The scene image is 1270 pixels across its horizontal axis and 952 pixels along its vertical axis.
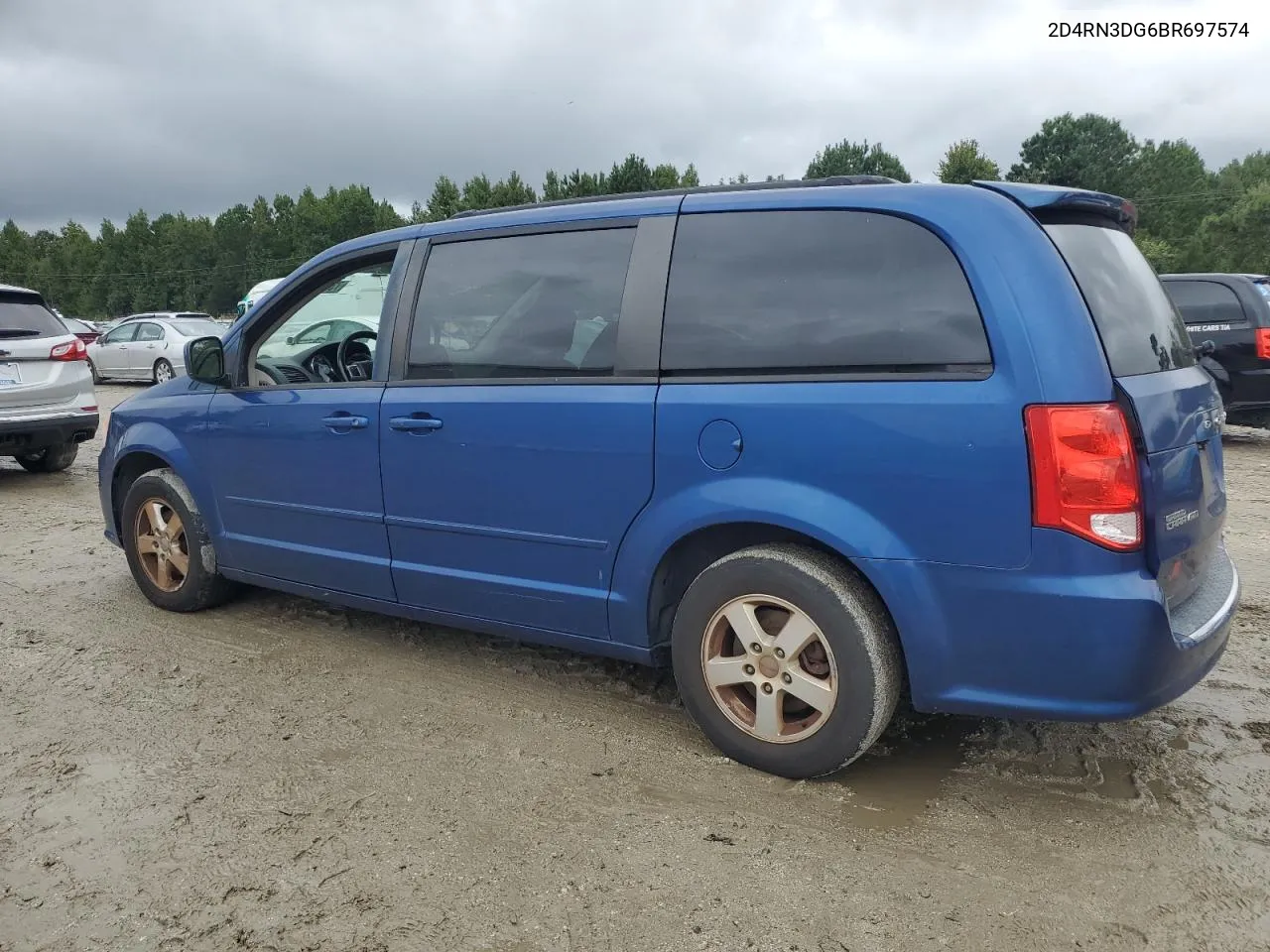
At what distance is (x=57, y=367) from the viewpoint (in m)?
8.73

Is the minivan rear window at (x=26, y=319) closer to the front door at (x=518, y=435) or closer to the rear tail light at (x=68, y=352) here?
the rear tail light at (x=68, y=352)

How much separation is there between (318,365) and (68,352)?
5.47 m

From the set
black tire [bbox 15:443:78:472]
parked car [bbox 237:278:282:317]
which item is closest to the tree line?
parked car [bbox 237:278:282:317]

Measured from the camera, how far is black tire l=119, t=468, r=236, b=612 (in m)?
4.68

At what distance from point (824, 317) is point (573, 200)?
129 centimetres

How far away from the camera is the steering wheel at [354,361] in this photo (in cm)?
443

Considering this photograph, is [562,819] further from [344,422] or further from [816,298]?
[344,422]

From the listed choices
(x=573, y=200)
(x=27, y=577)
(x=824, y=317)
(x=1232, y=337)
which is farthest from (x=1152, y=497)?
(x=1232, y=337)

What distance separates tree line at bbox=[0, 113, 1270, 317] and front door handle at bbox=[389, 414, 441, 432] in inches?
1660

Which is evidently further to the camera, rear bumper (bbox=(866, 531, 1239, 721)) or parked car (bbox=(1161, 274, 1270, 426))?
parked car (bbox=(1161, 274, 1270, 426))

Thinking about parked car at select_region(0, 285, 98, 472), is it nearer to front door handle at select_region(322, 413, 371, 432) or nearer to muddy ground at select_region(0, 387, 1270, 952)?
muddy ground at select_region(0, 387, 1270, 952)

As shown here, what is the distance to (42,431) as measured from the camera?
8.59m

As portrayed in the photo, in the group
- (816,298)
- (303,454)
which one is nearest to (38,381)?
(303,454)

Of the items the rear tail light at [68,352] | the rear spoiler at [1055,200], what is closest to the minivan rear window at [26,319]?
the rear tail light at [68,352]
